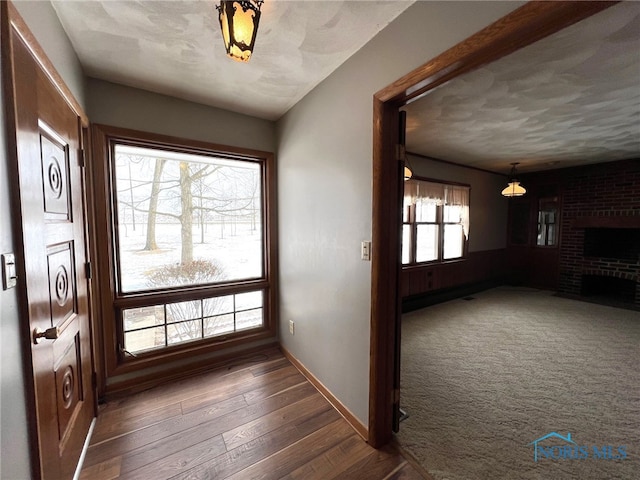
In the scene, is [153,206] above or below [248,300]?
above

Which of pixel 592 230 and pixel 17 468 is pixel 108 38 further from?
pixel 592 230

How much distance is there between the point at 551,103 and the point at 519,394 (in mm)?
2642

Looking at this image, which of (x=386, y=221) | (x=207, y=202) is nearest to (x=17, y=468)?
(x=386, y=221)

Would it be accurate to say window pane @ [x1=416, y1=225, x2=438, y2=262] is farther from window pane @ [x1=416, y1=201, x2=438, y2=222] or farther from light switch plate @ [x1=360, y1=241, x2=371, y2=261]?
light switch plate @ [x1=360, y1=241, x2=371, y2=261]

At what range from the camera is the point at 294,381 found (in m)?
2.24

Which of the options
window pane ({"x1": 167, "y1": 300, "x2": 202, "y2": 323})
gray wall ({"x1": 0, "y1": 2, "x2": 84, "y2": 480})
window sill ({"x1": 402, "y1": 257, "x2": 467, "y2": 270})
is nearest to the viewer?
gray wall ({"x1": 0, "y1": 2, "x2": 84, "y2": 480})

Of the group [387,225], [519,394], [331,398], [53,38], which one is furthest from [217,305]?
[519,394]

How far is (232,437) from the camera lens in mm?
1654

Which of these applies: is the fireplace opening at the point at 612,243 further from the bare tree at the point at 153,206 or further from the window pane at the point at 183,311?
the bare tree at the point at 153,206

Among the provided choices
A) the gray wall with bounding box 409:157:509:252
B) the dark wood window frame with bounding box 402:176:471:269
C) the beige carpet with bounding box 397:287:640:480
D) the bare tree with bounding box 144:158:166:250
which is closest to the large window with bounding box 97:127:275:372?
the bare tree with bounding box 144:158:166:250

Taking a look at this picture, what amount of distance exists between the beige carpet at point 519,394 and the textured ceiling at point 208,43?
2.55m

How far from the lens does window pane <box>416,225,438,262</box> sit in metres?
4.22

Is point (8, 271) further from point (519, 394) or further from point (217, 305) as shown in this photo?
point (519, 394)

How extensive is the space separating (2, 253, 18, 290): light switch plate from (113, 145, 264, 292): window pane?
1.38m
